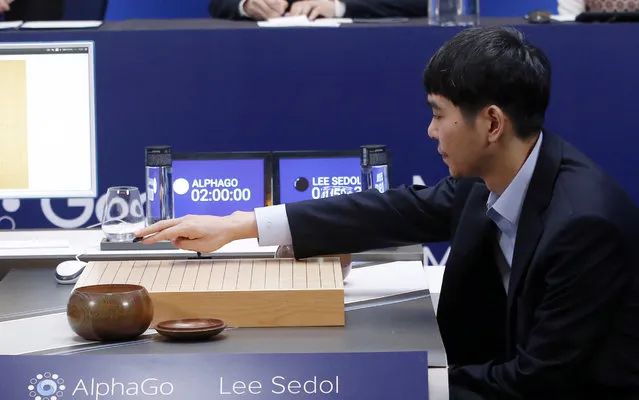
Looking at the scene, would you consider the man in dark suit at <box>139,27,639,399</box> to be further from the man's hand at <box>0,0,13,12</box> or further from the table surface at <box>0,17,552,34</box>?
the man's hand at <box>0,0,13,12</box>

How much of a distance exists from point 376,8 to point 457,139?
2.16 metres

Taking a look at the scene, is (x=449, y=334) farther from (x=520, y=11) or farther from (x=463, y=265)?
(x=520, y=11)

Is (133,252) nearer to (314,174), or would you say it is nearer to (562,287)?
(314,174)

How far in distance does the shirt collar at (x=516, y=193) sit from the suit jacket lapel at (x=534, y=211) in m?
0.02

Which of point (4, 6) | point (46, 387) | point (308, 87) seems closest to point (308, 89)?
point (308, 87)

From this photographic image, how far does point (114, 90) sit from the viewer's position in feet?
11.6

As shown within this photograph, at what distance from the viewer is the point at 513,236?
195cm

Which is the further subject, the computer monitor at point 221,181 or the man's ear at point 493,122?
the computer monitor at point 221,181

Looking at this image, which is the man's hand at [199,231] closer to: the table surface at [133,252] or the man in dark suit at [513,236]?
the man in dark suit at [513,236]

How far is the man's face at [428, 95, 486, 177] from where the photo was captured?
6.24 ft

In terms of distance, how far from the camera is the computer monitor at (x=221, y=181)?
116 inches

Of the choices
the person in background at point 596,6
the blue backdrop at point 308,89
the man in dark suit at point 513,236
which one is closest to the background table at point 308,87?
the blue backdrop at point 308,89

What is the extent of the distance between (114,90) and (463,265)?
6.03 ft

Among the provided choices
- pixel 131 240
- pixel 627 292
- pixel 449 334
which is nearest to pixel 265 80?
pixel 131 240
